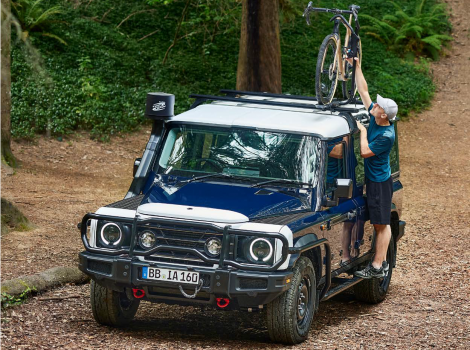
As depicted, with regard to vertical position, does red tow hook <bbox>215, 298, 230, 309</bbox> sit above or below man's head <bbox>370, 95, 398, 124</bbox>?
below

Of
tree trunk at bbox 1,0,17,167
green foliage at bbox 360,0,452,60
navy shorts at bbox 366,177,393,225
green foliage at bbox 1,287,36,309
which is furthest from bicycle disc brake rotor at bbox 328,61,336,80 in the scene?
green foliage at bbox 360,0,452,60

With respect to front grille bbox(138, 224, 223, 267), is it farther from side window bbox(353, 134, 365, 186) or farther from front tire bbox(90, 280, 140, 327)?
side window bbox(353, 134, 365, 186)

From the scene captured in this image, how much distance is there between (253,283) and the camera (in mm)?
6219

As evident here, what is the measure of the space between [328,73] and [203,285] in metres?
3.78

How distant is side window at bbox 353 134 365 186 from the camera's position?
27.0 ft

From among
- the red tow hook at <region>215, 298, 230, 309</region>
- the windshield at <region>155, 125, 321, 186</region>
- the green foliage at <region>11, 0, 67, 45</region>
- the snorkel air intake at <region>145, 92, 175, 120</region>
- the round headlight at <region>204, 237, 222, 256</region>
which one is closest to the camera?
the round headlight at <region>204, 237, 222, 256</region>

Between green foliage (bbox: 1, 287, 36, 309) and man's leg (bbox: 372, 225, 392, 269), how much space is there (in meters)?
3.59

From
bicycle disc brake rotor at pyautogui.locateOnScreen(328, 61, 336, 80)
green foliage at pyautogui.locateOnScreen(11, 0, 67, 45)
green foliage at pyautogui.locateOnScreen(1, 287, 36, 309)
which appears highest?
green foliage at pyautogui.locateOnScreen(11, 0, 67, 45)

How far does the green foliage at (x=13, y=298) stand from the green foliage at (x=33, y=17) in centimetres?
1372

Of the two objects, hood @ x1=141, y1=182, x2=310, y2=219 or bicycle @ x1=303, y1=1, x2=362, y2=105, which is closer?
hood @ x1=141, y1=182, x2=310, y2=219

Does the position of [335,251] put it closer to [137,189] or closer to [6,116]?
[137,189]

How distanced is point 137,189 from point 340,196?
1906 millimetres

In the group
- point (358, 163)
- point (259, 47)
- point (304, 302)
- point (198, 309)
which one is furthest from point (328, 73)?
point (259, 47)

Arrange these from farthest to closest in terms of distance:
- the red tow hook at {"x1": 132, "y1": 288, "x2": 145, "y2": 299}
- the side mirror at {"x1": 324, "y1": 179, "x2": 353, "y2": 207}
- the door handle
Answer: the door handle
the side mirror at {"x1": 324, "y1": 179, "x2": 353, "y2": 207}
the red tow hook at {"x1": 132, "y1": 288, "x2": 145, "y2": 299}
